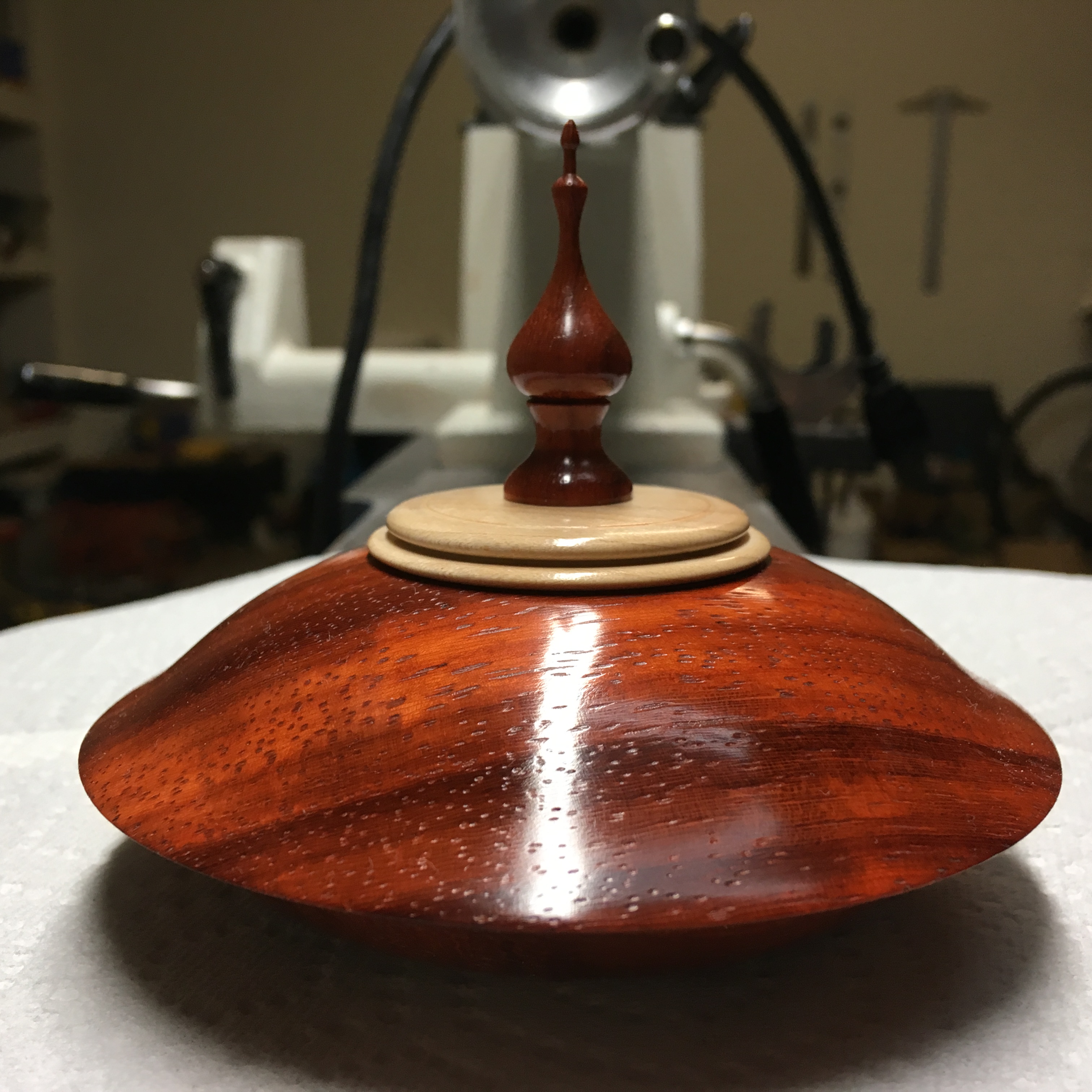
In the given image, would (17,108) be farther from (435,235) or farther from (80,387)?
(80,387)

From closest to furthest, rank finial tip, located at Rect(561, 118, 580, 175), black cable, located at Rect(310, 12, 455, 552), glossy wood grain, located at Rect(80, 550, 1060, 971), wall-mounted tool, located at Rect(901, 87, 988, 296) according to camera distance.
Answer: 1. glossy wood grain, located at Rect(80, 550, 1060, 971)
2. finial tip, located at Rect(561, 118, 580, 175)
3. black cable, located at Rect(310, 12, 455, 552)
4. wall-mounted tool, located at Rect(901, 87, 988, 296)

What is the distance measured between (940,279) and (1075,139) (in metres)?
0.33

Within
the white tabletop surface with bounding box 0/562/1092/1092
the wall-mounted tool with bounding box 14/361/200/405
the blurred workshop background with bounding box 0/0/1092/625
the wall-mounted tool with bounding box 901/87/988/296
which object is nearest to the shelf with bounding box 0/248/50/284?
the blurred workshop background with bounding box 0/0/1092/625

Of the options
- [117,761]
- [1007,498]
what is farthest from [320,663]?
[1007,498]

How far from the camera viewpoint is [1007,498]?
1798 mm

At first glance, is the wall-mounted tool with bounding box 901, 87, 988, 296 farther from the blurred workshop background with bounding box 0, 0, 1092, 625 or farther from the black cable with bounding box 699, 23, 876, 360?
the black cable with bounding box 699, 23, 876, 360

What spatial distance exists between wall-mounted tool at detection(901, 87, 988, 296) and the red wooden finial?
5.66 feet

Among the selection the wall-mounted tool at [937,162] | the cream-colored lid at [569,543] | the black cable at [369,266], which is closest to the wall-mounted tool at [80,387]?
the black cable at [369,266]

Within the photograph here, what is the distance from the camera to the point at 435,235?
196 cm

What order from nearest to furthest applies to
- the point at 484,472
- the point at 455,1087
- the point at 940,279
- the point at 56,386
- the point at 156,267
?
the point at 455,1087, the point at 56,386, the point at 484,472, the point at 940,279, the point at 156,267

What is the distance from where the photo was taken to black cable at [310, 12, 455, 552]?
87cm

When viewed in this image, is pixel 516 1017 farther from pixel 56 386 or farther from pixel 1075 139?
pixel 1075 139

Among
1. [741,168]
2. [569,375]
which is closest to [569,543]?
[569,375]

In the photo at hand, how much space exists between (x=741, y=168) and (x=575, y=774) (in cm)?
178
